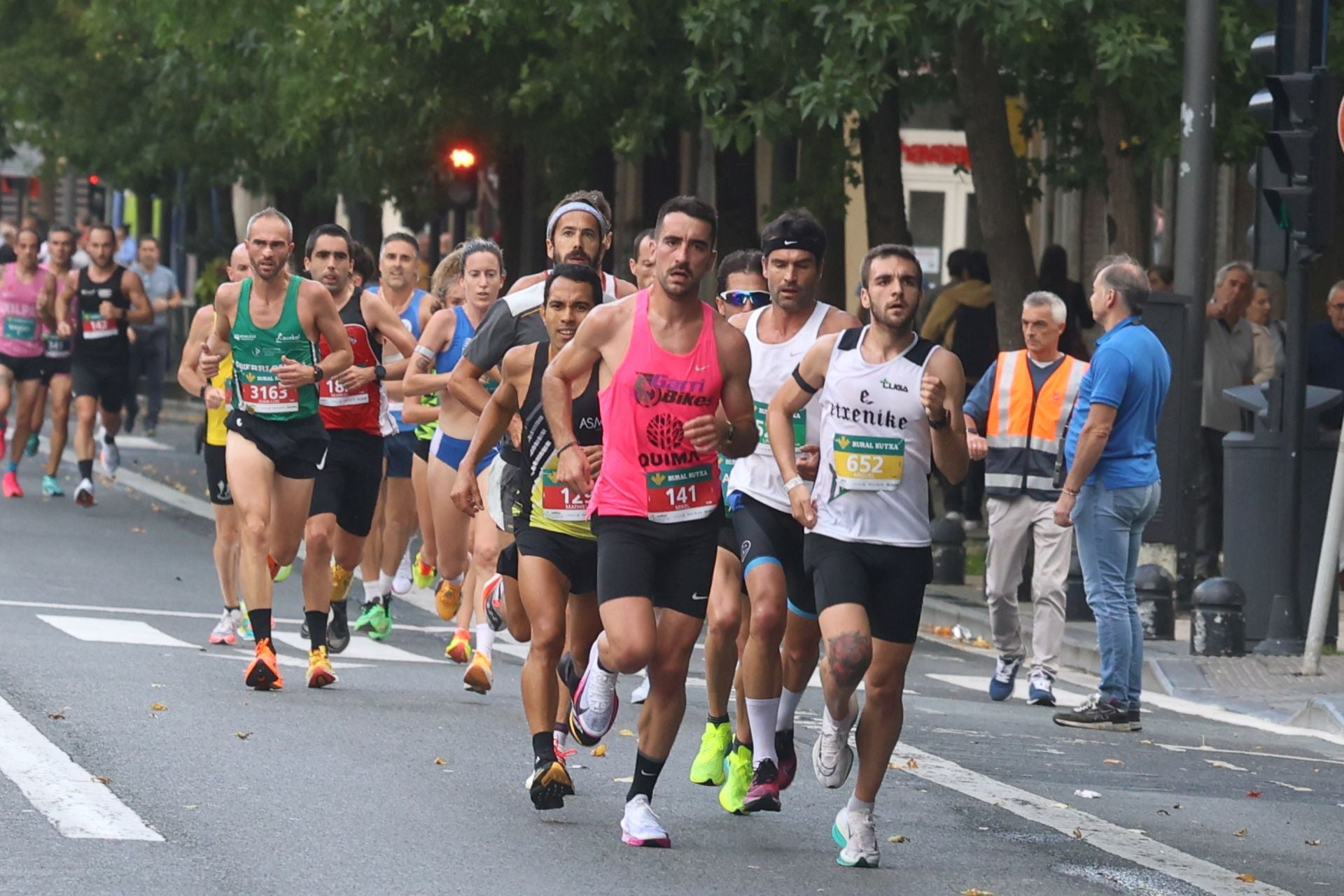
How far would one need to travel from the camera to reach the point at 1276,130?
44.9ft

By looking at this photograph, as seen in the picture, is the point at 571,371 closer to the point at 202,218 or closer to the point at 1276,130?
the point at 1276,130

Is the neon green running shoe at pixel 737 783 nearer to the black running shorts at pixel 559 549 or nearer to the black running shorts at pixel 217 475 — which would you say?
the black running shorts at pixel 559 549

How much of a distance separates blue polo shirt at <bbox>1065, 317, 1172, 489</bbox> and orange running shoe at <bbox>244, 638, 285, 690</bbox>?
3452 millimetres

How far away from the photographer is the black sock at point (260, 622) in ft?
36.0

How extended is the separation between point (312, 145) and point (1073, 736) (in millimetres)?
17442

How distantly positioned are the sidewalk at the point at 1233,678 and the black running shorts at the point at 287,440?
3974 millimetres

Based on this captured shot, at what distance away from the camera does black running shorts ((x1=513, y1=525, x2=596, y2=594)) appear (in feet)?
27.9

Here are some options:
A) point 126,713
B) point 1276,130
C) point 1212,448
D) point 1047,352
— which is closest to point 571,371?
point 126,713

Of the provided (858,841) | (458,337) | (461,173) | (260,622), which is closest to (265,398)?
Answer: (260,622)

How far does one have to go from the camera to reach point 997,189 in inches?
723

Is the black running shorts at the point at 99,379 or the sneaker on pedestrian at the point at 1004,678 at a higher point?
the black running shorts at the point at 99,379

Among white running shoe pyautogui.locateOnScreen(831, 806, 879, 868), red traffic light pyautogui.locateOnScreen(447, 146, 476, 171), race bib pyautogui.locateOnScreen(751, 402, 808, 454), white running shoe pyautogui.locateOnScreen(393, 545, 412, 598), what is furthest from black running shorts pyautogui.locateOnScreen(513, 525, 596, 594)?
red traffic light pyautogui.locateOnScreen(447, 146, 476, 171)

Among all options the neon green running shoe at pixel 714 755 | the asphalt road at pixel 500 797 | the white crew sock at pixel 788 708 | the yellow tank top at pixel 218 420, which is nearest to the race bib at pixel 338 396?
the yellow tank top at pixel 218 420

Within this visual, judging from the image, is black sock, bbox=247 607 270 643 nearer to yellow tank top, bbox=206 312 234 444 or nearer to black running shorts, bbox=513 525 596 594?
yellow tank top, bbox=206 312 234 444
